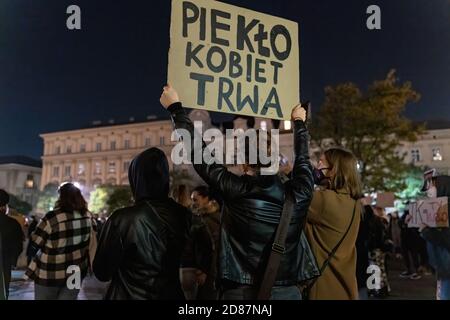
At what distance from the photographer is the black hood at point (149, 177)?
278 centimetres

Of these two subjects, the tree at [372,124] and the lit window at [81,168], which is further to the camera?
the lit window at [81,168]

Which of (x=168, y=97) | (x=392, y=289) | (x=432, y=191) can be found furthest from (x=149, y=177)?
(x=392, y=289)

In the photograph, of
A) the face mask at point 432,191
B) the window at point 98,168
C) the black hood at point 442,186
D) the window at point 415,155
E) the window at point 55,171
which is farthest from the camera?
the window at point 55,171

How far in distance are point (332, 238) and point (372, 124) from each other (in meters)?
22.4

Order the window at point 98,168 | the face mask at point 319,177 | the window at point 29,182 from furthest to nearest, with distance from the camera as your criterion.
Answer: the window at point 98,168
the window at point 29,182
the face mask at point 319,177

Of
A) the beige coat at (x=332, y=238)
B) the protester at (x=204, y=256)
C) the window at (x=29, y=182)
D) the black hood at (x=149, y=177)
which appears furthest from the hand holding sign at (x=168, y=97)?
the window at (x=29, y=182)

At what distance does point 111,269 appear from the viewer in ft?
8.57

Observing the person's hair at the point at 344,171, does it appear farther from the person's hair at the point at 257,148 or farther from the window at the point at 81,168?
the window at the point at 81,168

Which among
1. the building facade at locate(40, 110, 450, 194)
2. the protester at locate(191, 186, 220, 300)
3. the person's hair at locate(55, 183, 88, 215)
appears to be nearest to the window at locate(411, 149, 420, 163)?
the building facade at locate(40, 110, 450, 194)

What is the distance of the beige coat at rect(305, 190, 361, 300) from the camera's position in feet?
10.1

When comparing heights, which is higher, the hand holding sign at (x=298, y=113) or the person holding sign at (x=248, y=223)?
the hand holding sign at (x=298, y=113)

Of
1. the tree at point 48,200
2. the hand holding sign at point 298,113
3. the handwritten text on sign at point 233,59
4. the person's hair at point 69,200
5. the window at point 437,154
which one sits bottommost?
the tree at point 48,200

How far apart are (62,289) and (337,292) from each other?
2764mm

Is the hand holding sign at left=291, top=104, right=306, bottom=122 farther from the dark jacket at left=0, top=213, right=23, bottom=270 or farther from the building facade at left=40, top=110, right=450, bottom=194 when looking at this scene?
the building facade at left=40, top=110, right=450, bottom=194
